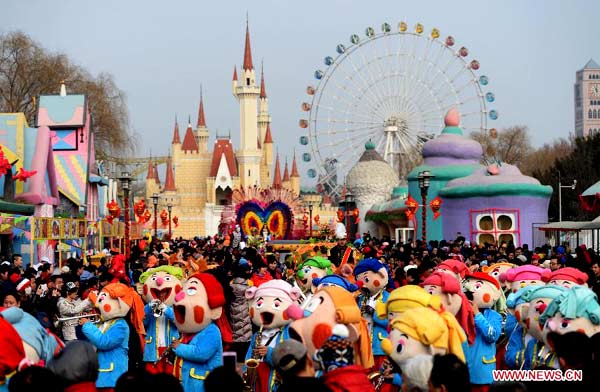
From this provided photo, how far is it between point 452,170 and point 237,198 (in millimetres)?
10081

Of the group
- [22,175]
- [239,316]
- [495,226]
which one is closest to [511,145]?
[495,226]

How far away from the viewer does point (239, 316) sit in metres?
10.4

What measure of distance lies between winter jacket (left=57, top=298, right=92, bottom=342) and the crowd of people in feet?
0.05

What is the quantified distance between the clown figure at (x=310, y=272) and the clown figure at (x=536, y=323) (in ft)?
11.9

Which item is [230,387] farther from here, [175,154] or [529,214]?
[175,154]

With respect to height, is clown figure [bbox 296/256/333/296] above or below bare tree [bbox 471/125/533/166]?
below

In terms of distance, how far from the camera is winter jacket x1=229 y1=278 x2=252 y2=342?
33.7 ft

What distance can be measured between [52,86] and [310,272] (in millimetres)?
29726

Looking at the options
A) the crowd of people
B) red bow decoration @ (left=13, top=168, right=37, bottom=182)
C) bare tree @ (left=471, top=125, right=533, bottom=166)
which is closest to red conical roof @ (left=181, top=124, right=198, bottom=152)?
bare tree @ (left=471, top=125, right=533, bottom=166)

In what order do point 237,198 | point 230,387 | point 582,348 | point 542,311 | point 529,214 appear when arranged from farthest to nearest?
point 237,198, point 529,214, point 542,311, point 582,348, point 230,387

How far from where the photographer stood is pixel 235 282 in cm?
1060

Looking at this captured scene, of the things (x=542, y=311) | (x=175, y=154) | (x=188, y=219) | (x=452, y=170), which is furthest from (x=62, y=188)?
(x=175, y=154)

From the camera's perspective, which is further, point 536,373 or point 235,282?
point 235,282

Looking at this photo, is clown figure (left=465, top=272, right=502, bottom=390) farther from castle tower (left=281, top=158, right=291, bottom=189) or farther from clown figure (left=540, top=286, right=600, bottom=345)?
castle tower (left=281, top=158, right=291, bottom=189)
